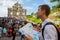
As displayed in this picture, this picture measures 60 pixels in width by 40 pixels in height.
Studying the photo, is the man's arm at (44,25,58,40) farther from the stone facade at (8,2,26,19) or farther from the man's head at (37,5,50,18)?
the stone facade at (8,2,26,19)

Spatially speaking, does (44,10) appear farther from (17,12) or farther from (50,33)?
(17,12)

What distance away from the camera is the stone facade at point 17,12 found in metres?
3.41

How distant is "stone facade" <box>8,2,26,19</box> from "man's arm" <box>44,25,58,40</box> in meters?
1.38

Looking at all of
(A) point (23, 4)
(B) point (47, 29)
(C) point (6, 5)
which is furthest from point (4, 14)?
(B) point (47, 29)

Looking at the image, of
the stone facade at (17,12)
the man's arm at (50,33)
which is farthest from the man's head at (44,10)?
the stone facade at (17,12)

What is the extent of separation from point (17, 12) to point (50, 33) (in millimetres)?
1470

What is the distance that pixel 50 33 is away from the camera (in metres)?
2.07

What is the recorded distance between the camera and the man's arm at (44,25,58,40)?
2066mm

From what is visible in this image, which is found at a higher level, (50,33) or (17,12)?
(17,12)

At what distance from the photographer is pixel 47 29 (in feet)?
6.89

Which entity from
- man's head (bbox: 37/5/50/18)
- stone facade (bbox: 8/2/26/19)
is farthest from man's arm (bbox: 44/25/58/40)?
stone facade (bbox: 8/2/26/19)

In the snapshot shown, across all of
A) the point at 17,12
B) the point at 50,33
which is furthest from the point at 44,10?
the point at 17,12

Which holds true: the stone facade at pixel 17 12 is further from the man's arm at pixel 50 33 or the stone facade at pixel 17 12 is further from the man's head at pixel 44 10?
the man's arm at pixel 50 33

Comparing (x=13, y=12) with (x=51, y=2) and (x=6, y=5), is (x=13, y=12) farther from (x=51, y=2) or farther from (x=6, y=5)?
(x=51, y=2)
